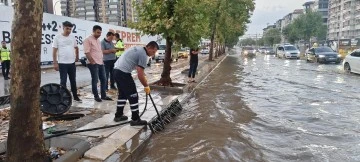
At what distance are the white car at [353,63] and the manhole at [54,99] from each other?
591 inches

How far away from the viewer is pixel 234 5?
31.0 meters

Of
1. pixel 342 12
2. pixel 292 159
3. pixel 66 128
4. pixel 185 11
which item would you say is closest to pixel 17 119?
pixel 66 128

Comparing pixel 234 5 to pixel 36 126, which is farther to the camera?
pixel 234 5

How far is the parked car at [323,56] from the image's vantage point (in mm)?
25094

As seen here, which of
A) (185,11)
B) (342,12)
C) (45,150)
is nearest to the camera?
(45,150)

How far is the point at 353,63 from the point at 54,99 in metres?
15.7

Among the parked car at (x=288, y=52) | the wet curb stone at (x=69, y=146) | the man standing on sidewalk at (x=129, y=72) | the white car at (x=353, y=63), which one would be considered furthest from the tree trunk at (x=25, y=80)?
the parked car at (x=288, y=52)

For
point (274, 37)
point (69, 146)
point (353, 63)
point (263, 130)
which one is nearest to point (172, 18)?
point (263, 130)

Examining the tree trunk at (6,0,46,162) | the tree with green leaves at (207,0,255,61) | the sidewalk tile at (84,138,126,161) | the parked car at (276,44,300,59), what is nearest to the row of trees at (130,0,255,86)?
the sidewalk tile at (84,138,126,161)

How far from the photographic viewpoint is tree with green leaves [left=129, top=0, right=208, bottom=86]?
9.62 metres

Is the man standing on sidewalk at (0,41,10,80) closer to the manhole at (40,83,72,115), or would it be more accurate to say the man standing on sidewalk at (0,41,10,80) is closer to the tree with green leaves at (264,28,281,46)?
the manhole at (40,83,72,115)

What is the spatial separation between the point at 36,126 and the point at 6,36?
13.9 m

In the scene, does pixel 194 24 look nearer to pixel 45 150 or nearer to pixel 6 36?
pixel 45 150

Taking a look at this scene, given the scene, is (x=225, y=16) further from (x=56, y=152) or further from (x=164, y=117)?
(x=56, y=152)
